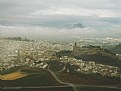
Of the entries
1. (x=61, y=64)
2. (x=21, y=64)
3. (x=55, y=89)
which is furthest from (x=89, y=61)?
(x=55, y=89)

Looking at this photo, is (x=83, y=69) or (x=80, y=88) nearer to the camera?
(x=80, y=88)

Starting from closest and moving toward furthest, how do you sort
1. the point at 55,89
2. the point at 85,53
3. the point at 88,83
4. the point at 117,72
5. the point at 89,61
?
the point at 55,89
the point at 88,83
the point at 117,72
the point at 89,61
the point at 85,53

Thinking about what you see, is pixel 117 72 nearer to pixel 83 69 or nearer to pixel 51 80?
pixel 83 69

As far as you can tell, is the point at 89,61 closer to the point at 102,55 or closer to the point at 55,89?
the point at 102,55

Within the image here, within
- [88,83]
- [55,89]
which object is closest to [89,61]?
[88,83]

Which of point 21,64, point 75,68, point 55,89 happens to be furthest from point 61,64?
point 55,89

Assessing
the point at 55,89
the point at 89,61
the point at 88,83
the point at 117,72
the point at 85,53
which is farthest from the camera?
the point at 85,53

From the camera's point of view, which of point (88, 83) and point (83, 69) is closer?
point (88, 83)
